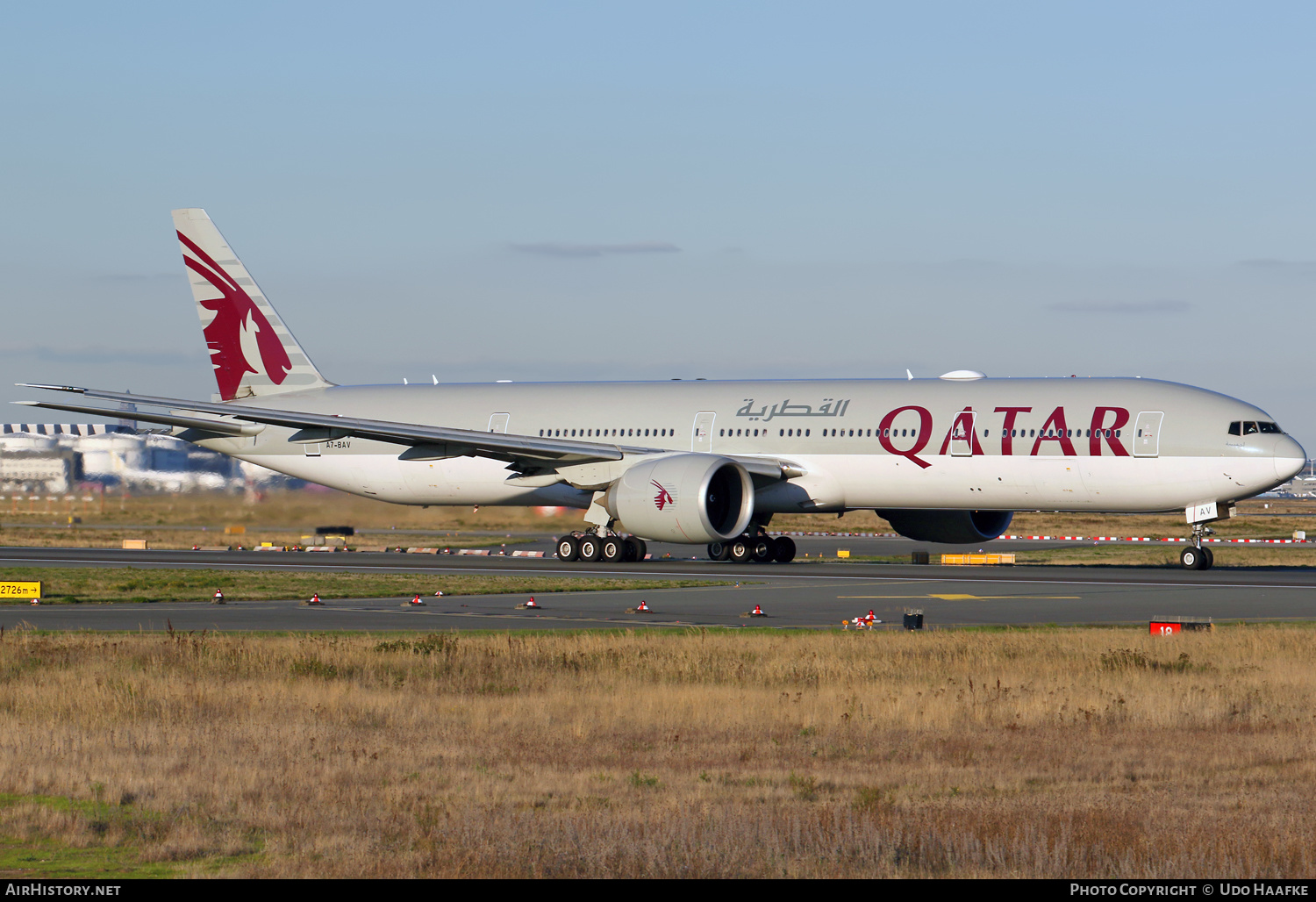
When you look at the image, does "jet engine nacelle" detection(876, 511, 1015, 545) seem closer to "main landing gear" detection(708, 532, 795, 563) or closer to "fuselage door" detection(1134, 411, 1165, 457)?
"main landing gear" detection(708, 532, 795, 563)

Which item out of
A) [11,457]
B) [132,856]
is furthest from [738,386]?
[132,856]

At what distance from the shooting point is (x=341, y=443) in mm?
47531

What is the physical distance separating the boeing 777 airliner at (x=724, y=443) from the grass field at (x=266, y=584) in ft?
20.7

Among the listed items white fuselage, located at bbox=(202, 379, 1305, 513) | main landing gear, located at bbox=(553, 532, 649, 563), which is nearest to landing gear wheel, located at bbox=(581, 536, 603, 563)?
main landing gear, located at bbox=(553, 532, 649, 563)

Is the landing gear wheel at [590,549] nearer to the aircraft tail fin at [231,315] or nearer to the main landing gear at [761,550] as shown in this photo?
the main landing gear at [761,550]

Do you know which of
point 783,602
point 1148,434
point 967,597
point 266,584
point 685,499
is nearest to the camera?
point 783,602

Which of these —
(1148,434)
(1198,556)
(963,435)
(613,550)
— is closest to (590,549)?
(613,550)

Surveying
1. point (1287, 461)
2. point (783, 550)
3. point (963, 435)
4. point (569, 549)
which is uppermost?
point (963, 435)

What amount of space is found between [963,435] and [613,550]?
9846 millimetres

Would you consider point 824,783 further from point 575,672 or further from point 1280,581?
point 1280,581

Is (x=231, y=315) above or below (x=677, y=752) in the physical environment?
above

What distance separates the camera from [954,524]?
43.2m

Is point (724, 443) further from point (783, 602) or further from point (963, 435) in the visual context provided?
point (783, 602)

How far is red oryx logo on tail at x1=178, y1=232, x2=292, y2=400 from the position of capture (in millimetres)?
49062
